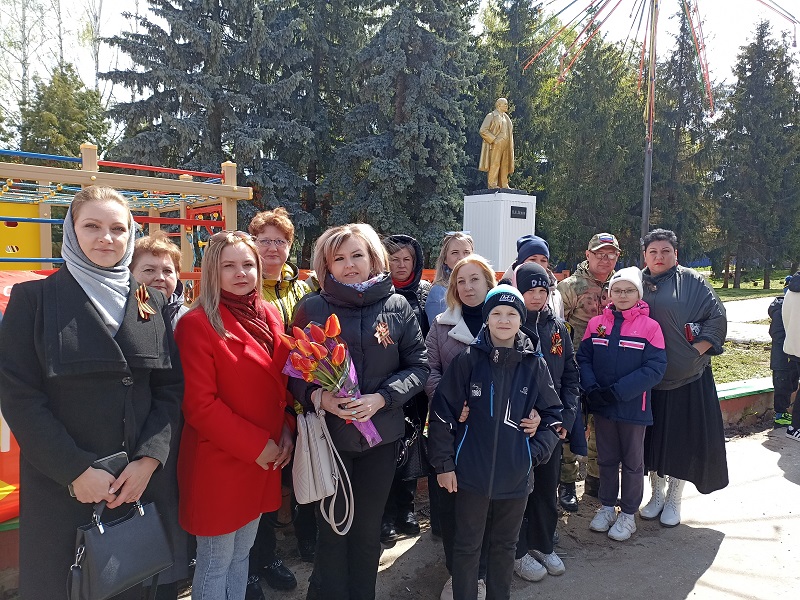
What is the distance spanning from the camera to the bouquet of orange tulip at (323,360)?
2.04 m

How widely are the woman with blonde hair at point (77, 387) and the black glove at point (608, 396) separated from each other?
2499 mm

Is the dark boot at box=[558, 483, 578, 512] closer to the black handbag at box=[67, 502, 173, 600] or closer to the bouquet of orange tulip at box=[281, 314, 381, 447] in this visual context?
the bouquet of orange tulip at box=[281, 314, 381, 447]

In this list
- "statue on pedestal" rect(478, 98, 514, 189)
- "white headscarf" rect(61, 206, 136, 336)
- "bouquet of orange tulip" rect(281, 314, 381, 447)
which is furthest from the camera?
"statue on pedestal" rect(478, 98, 514, 189)

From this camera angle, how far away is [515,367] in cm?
256

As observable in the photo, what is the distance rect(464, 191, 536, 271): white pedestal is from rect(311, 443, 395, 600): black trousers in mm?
9295

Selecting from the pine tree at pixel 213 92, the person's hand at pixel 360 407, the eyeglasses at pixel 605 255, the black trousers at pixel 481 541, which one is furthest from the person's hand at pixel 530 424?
the pine tree at pixel 213 92

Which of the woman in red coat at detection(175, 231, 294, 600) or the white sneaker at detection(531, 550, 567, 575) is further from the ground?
the woman in red coat at detection(175, 231, 294, 600)

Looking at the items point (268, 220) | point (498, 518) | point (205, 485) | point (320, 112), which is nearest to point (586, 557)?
point (498, 518)

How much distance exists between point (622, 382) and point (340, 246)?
1.94 metres

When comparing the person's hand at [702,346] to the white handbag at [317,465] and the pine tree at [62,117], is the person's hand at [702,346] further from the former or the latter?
the pine tree at [62,117]

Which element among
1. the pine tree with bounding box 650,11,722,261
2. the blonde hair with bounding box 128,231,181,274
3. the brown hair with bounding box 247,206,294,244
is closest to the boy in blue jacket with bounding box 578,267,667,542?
the brown hair with bounding box 247,206,294,244

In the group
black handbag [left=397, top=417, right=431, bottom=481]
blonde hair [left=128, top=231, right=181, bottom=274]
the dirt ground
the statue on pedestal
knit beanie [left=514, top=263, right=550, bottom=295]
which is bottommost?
the dirt ground

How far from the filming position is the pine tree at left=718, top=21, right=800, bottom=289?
2702 centimetres

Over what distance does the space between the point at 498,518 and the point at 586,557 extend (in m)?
1.02
